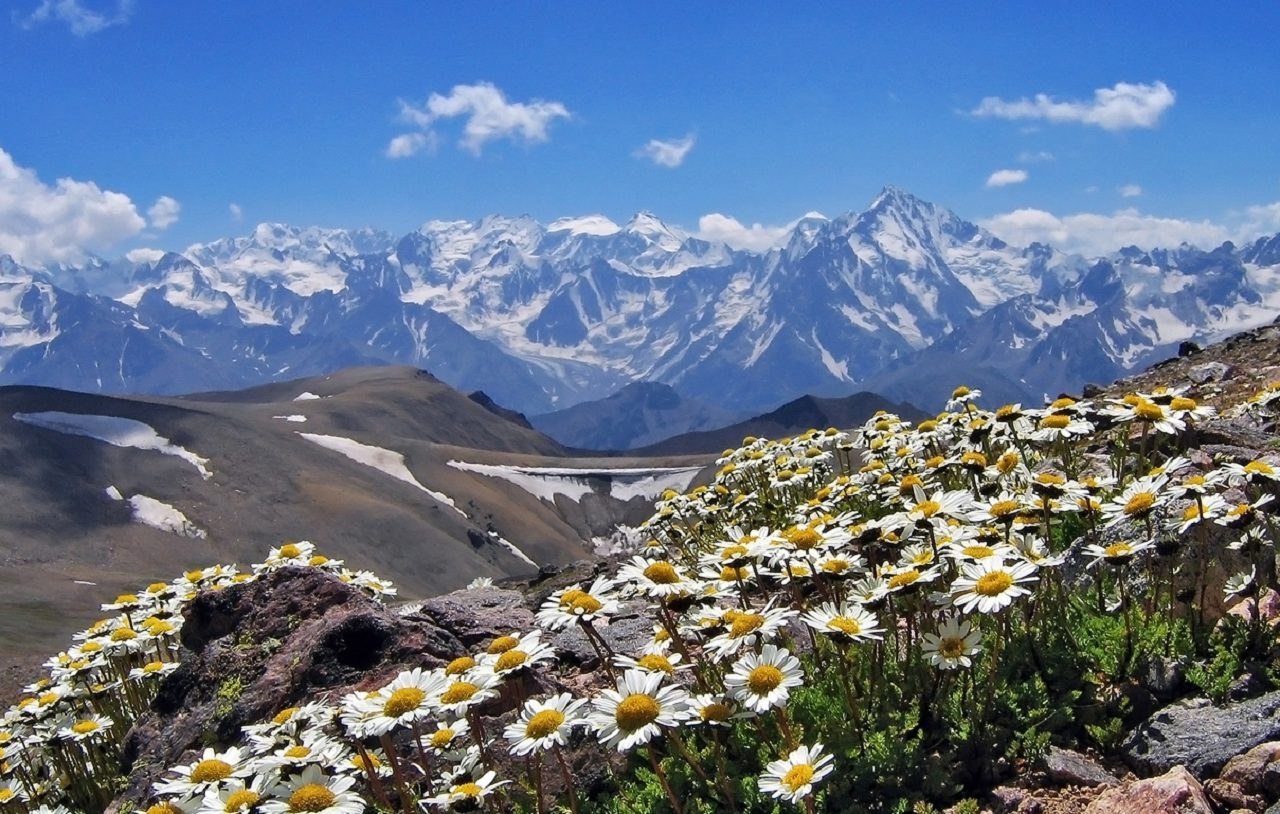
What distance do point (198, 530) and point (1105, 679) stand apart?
14985cm

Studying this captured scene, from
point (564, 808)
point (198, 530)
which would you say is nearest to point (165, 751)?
point (564, 808)

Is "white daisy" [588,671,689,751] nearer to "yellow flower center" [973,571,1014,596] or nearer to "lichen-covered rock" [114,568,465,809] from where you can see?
"yellow flower center" [973,571,1014,596]

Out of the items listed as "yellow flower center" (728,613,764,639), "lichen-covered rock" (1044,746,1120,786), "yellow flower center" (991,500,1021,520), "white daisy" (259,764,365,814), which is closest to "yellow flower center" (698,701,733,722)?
"yellow flower center" (728,613,764,639)

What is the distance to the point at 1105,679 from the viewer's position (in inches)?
291

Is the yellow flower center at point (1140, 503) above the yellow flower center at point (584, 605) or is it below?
below

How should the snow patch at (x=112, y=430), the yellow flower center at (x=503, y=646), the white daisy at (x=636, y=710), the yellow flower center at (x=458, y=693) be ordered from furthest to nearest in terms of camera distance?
the snow patch at (x=112, y=430)
the yellow flower center at (x=503, y=646)
the yellow flower center at (x=458, y=693)
the white daisy at (x=636, y=710)

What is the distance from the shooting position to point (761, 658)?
662 cm

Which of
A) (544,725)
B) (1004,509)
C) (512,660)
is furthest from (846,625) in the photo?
(512,660)

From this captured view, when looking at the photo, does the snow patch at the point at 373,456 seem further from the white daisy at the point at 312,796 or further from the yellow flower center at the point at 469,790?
the yellow flower center at the point at 469,790

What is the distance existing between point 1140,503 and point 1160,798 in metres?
2.35

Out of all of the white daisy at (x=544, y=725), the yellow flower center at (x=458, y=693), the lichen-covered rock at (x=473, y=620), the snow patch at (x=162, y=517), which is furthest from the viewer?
the snow patch at (x=162, y=517)

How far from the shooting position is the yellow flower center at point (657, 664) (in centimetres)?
709

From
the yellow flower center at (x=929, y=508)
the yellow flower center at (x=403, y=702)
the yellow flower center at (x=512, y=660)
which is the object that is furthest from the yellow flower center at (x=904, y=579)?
the yellow flower center at (x=403, y=702)

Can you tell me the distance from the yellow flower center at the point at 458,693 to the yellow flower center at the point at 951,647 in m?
3.68
